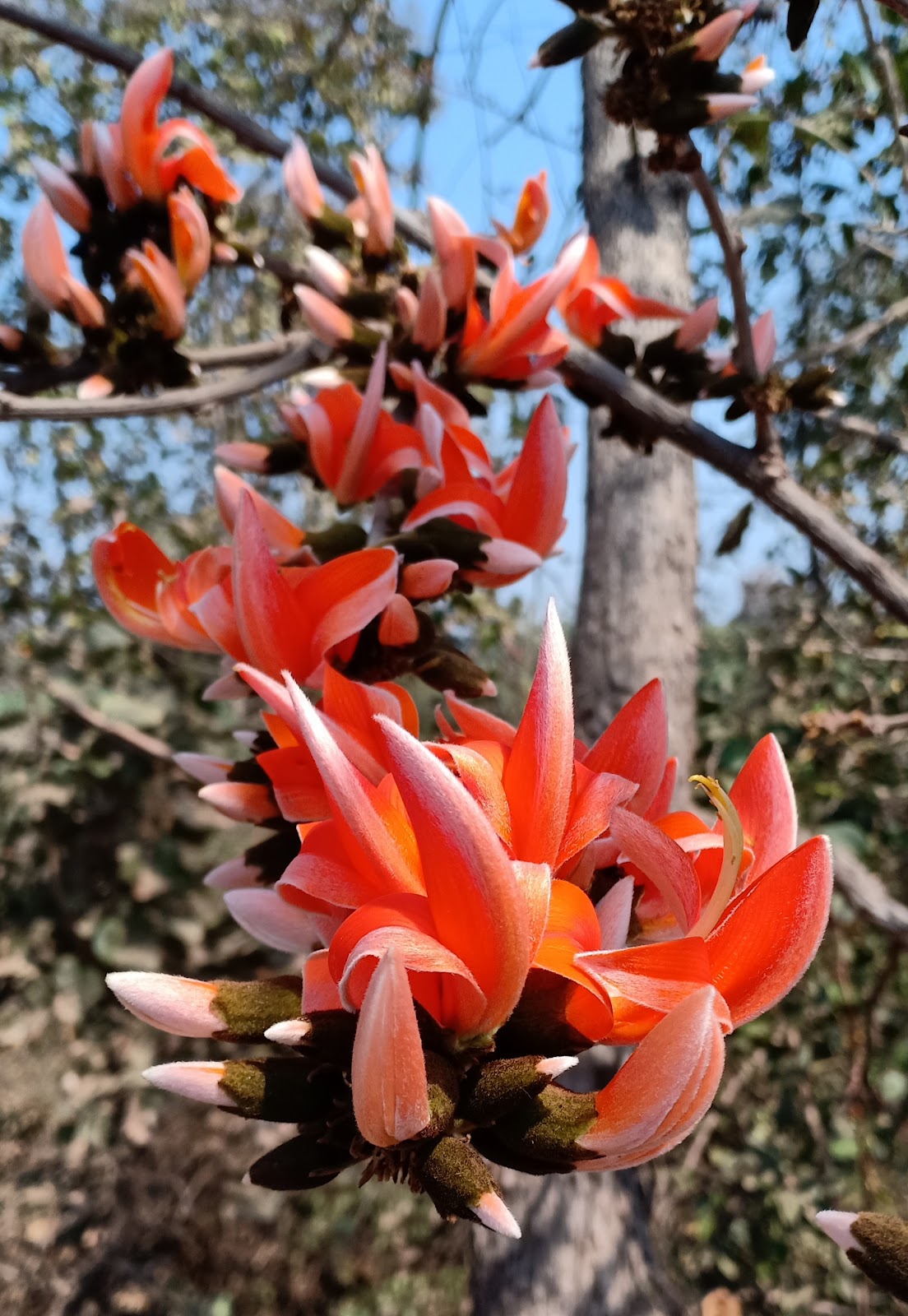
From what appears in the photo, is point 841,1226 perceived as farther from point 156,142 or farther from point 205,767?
point 156,142

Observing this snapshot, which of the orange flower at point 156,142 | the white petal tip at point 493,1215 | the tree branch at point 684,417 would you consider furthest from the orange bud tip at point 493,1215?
the orange flower at point 156,142

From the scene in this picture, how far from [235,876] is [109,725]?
1.19 metres

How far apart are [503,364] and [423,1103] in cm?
51

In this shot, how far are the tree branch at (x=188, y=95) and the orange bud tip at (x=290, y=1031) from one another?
34.9 inches

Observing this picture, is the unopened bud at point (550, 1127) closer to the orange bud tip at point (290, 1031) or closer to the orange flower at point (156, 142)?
the orange bud tip at point (290, 1031)

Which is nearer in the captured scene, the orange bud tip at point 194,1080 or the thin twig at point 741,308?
the orange bud tip at point 194,1080

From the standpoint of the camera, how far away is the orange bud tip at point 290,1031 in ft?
0.88

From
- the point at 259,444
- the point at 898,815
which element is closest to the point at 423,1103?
the point at 259,444

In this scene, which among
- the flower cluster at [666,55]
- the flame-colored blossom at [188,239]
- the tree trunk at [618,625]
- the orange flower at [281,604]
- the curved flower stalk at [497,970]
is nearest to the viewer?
the curved flower stalk at [497,970]

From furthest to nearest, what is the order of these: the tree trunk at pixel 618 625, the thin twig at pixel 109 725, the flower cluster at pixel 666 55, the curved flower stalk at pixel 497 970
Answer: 1. the thin twig at pixel 109 725
2. the tree trunk at pixel 618 625
3. the flower cluster at pixel 666 55
4. the curved flower stalk at pixel 497 970

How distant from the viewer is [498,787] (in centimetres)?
31

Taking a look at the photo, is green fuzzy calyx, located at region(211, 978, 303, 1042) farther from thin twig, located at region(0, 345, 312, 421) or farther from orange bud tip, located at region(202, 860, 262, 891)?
Result: thin twig, located at region(0, 345, 312, 421)

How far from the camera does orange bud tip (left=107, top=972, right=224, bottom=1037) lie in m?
0.29

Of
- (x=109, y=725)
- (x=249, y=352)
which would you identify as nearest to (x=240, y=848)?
(x=109, y=725)
